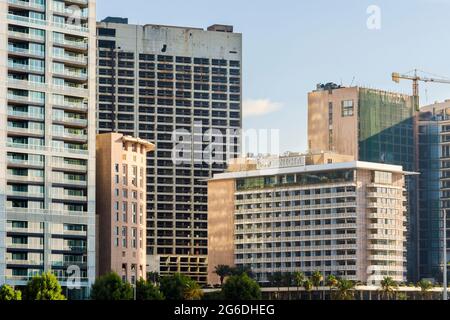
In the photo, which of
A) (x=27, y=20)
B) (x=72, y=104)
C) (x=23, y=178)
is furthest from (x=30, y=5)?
(x=23, y=178)

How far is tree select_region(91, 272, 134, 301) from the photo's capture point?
66.0 feet

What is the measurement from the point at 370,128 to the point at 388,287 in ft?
15.6

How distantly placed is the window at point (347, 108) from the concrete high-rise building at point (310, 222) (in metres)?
1.24

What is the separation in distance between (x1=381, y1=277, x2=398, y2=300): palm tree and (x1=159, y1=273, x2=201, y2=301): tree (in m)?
8.21

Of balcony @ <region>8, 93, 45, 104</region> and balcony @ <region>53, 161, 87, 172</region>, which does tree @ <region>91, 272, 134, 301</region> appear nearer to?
balcony @ <region>53, 161, 87, 172</region>

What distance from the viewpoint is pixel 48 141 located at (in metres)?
25.6

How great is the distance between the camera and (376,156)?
33.9 metres

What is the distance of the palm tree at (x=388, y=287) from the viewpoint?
100 feet

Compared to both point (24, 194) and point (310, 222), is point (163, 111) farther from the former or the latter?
point (310, 222)

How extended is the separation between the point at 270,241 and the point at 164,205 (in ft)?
15.5

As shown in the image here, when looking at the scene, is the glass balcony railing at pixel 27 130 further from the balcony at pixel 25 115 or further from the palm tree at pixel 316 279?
the palm tree at pixel 316 279

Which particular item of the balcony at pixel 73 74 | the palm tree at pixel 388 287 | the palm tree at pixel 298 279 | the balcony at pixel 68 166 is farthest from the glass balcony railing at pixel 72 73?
the palm tree at pixel 388 287

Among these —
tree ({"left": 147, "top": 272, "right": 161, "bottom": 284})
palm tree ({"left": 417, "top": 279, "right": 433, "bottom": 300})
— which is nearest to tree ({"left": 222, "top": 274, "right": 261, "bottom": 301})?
tree ({"left": 147, "top": 272, "right": 161, "bottom": 284})
